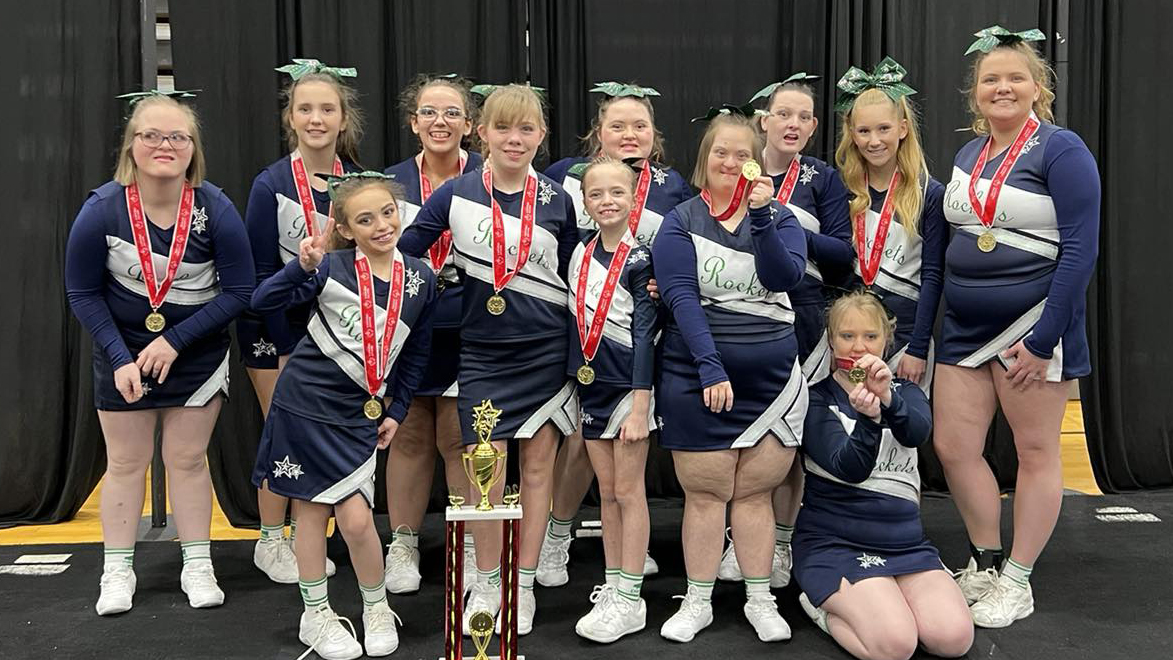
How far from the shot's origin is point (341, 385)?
256 cm

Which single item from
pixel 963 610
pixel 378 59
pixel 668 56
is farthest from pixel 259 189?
pixel 963 610

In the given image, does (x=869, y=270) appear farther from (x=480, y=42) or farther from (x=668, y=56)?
(x=480, y=42)

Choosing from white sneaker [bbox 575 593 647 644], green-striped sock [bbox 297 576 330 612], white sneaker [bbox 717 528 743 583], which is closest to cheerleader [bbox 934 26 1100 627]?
white sneaker [bbox 717 528 743 583]

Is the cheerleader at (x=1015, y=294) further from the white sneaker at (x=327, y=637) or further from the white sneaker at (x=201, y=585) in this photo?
the white sneaker at (x=201, y=585)

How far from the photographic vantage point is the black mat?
8.65 feet

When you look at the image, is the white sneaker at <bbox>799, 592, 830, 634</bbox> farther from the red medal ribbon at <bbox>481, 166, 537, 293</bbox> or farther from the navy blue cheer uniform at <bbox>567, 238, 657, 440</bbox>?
the red medal ribbon at <bbox>481, 166, 537, 293</bbox>

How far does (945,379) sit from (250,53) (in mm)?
2570

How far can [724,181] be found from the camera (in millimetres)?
2592

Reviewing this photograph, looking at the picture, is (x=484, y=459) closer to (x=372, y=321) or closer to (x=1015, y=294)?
(x=372, y=321)

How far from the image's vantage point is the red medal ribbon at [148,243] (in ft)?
9.24

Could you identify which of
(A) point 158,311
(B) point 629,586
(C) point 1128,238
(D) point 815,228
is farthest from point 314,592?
(C) point 1128,238

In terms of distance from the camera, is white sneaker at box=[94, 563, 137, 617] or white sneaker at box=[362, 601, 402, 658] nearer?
white sneaker at box=[362, 601, 402, 658]

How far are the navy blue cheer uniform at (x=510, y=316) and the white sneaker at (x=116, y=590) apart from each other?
3.46 ft

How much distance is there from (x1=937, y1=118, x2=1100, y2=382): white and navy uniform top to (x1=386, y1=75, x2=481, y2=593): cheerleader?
1328 millimetres
